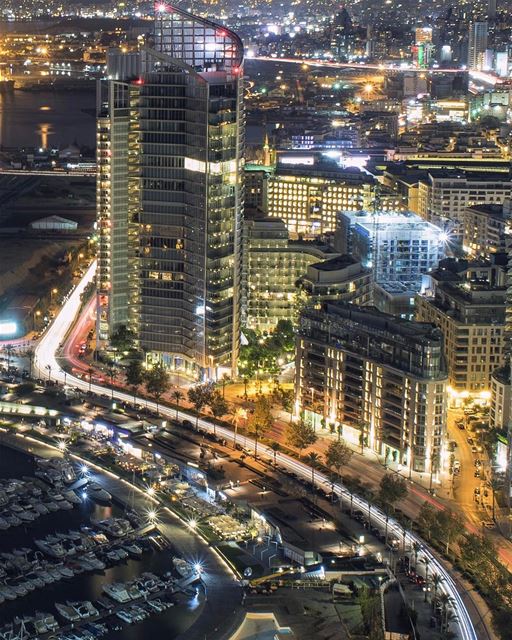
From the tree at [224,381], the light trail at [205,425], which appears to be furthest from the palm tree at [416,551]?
the tree at [224,381]

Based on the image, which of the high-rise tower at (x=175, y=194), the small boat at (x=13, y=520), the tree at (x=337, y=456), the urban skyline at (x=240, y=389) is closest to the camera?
the urban skyline at (x=240, y=389)

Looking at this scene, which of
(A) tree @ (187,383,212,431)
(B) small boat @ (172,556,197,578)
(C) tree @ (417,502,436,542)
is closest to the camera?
(B) small boat @ (172,556,197,578)

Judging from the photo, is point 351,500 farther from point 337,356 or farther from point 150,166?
point 150,166

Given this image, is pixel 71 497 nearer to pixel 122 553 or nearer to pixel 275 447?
pixel 122 553

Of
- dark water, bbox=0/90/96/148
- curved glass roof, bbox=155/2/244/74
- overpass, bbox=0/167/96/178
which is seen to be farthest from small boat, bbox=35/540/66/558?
dark water, bbox=0/90/96/148

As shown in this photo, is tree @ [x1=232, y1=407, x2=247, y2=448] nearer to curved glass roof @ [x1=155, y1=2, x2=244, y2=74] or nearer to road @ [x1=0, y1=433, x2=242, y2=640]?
road @ [x1=0, y1=433, x2=242, y2=640]

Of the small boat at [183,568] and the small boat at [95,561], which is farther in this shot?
the small boat at [95,561]

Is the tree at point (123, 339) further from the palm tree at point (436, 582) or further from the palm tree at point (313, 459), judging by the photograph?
the palm tree at point (436, 582)

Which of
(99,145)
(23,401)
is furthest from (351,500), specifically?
(99,145)
